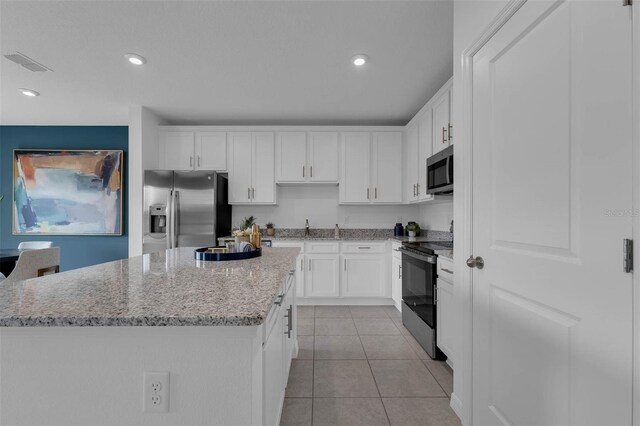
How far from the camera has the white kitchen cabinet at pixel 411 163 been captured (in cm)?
381

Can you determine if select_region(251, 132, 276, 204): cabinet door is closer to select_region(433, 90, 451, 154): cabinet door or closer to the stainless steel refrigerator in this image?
the stainless steel refrigerator

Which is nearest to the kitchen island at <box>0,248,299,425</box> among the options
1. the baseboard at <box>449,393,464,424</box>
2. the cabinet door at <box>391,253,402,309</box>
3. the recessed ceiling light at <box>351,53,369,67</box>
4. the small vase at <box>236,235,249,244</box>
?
the small vase at <box>236,235,249,244</box>

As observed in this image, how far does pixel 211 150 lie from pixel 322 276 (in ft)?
7.69

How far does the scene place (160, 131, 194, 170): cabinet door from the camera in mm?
4281

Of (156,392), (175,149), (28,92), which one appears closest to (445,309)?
(156,392)

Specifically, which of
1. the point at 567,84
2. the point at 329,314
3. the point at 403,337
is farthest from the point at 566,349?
the point at 329,314

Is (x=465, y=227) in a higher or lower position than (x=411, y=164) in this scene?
lower

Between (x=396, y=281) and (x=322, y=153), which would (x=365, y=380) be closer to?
(x=396, y=281)

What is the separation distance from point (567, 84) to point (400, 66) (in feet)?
6.69

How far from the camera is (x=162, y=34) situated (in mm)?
2375

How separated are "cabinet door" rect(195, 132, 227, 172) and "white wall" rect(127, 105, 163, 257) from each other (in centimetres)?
64

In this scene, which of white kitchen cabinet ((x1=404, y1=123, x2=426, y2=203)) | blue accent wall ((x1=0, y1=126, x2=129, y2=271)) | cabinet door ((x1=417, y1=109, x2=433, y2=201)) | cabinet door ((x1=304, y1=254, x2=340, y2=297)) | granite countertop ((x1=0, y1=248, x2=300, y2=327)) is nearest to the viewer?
granite countertop ((x1=0, y1=248, x2=300, y2=327))

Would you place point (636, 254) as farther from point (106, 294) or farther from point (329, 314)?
point (329, 314)

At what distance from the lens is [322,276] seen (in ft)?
13.3
